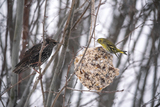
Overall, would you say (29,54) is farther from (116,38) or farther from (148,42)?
(148,42)

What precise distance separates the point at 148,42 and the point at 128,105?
88.7 inches

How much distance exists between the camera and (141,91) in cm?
552

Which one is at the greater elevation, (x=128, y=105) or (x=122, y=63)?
(x=122, y=63)

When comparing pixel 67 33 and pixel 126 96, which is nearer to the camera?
pixel 67 33

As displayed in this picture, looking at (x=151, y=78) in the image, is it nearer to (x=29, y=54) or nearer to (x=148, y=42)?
(x=148, y=42)

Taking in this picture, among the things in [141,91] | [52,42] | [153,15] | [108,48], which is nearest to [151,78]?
[141,91]

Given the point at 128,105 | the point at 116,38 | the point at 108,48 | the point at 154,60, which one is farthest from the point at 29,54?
the point at 128,105

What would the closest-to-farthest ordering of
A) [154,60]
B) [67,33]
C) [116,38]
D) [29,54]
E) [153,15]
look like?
[67,33]
[29,54]
[153,15]
[154,60]
[116,38]

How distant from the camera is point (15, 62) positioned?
305 cm

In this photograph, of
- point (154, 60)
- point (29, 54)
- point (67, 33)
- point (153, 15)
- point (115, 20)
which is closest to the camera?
point (67, 33)

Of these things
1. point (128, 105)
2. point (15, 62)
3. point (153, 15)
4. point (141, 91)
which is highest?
point (153, 15)

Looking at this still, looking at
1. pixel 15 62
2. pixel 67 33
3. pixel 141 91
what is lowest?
pixel 141 91

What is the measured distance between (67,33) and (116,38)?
3.69 meters

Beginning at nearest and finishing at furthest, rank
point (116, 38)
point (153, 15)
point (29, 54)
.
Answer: point (29, 54) → point (153, 15) → point (116, 38)
